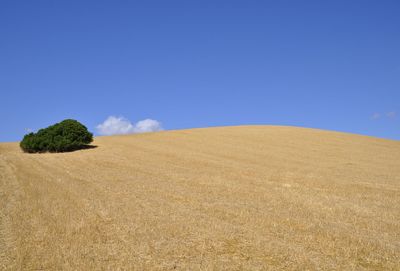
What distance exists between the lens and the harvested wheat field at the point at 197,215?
9.94 m

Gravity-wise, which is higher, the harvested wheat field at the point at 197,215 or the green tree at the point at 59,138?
the green tree at the point at 59,138

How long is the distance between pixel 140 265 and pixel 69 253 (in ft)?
6.17

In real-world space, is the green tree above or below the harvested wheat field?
above

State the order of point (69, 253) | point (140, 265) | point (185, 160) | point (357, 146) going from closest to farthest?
1. point (140, 265)
2. point (69, 253)
3. point (185, 160)
4. point (357, 146)

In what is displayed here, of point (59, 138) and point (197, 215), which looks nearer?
point (197, 215)

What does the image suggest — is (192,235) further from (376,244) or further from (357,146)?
(357,146)

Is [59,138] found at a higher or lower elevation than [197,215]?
higher

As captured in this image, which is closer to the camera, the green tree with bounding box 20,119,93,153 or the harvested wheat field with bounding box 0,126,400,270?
the harvested wheat field with bounding box 0,126,400,270

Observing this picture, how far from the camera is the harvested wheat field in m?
9.94

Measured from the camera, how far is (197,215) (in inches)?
577

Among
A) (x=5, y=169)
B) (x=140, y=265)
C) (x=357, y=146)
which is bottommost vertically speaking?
(x=140, y=265)

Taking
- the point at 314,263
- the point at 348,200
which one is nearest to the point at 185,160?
the point at 348,200

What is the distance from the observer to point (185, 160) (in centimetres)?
3519

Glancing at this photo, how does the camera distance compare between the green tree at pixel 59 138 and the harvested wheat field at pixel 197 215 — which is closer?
the harvested wheat field at pixel 197 215
